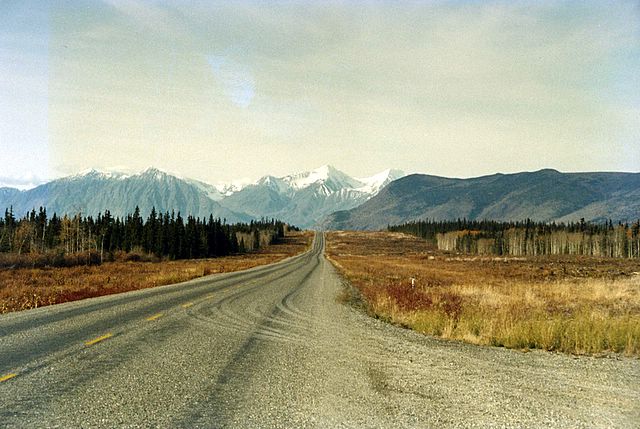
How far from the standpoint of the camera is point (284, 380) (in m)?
8.00

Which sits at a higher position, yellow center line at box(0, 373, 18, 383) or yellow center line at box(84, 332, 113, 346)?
yellow center line at box(0, 373, 18, 383)

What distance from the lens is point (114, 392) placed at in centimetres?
693

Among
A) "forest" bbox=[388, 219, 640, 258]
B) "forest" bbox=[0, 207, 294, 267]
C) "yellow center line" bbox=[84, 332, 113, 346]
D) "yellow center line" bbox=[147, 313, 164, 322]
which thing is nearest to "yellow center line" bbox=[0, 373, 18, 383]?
"yellow center line" bbox=[84, 332, 113, 346]

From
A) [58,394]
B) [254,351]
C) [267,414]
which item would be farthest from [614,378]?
[58,394]

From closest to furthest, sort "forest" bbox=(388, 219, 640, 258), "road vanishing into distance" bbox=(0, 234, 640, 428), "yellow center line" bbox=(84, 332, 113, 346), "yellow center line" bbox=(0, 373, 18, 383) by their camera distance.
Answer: "road vanishing into distance" bbox=(0, 234, 640, 428) → "yellow center line" bbox=(0, 373, 18, 383) → "yellow center line" bbox=(84, 332, 113, 346) → "forest" bbox=(388, 219, 640, 258)

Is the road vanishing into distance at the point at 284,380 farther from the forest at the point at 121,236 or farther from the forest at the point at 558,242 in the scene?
the forest at the point at 558,242

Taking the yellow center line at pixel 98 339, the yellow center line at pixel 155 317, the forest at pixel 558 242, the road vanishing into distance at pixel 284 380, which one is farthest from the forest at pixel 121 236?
the forest at pixel 558 242

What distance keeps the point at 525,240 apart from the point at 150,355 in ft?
541

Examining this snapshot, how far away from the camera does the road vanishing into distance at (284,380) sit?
20.2 ft

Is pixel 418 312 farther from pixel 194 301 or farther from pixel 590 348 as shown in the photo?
pixel 194 301

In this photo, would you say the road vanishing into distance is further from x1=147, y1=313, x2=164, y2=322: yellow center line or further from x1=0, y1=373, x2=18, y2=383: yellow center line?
x1=147, y1=313, x2=164, y2=322: yellow center line

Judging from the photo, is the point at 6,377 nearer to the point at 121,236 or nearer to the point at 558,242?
the point at 121,236

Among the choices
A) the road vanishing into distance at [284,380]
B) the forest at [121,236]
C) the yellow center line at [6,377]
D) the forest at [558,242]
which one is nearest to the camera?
the road vanishing into distance at [284,380]

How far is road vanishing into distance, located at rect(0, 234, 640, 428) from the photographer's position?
20.2 ft
